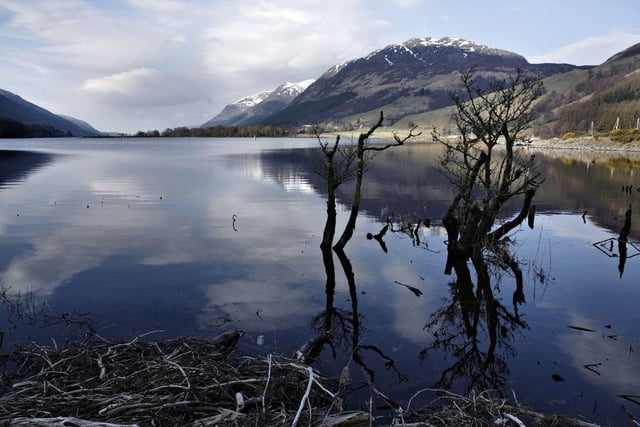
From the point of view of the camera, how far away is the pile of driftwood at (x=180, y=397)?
7309 mm

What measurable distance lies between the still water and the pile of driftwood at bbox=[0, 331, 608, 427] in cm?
320

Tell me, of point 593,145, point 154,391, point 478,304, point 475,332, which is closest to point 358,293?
point 478,304

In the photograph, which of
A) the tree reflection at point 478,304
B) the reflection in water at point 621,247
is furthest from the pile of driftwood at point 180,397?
the reflection in water at point 621,247

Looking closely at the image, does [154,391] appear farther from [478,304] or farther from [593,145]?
[593,145]

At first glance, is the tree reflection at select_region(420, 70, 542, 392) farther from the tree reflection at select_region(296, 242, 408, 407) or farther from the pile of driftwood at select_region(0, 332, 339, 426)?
the pile of driftwood at select_region(0, 332, 339, 426)

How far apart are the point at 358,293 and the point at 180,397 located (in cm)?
1334

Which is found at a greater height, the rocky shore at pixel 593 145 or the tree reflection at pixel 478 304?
the rocky shore at pixel 593 145

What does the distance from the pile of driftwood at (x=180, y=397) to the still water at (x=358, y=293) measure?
10.5 ft

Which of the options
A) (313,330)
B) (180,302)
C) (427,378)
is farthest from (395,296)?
(180,302)

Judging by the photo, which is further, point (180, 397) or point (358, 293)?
point (358, 293)

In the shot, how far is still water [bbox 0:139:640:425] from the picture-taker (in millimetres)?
13531

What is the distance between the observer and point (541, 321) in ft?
57.4

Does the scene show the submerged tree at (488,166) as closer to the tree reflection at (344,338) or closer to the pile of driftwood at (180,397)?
the tree reflection at (344,338)

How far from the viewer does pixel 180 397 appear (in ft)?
26.0
